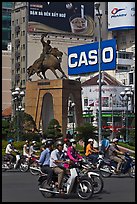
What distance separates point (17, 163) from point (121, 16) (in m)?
73.0

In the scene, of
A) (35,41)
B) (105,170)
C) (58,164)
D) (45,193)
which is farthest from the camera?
(35,41)

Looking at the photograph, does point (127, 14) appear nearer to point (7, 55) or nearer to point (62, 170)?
point (7, 55)

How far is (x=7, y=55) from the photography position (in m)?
98.4

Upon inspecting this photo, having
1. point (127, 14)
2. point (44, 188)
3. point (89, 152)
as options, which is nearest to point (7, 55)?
point (127, 14)

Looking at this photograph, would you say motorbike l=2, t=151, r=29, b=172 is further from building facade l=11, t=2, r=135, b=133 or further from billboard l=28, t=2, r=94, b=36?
billboard l=28, t=2, r=94, b=36

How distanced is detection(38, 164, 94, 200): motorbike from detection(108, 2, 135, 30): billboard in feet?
265

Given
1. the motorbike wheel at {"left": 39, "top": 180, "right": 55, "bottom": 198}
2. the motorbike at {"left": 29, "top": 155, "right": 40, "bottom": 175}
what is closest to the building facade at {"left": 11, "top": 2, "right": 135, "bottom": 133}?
the motorbike at {"left": 29, "top": 155, "right": 40, "bottom": 175}

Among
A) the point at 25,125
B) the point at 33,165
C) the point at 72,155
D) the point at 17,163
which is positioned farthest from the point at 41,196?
the point at 25,125

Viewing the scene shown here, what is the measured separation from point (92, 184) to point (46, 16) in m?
82.0

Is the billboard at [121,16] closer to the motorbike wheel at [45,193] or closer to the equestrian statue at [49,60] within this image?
the equestrian statue at [49,60]

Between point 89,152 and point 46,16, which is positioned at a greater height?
point 46,16

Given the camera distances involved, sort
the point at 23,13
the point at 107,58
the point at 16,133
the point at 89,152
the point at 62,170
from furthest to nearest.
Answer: the point at 23,13, the point at 107,58, the point at 16,133, the point at 89,152, the point at 62,170

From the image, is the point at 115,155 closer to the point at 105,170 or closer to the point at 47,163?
the point at 105,170

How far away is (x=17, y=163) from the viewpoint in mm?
22703
